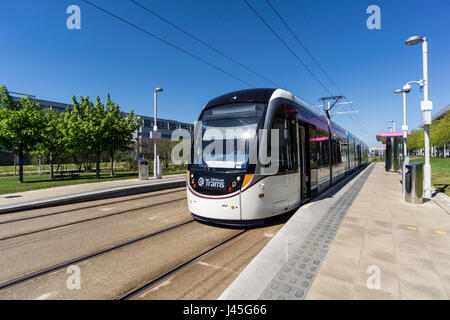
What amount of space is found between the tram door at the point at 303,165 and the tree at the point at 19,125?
18826 millimetres

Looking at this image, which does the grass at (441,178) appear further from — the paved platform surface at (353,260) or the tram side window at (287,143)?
the tram side window at (287,143)

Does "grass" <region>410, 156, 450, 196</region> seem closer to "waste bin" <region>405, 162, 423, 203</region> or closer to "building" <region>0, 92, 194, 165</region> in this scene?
"waste bin" <region>405, 162, 423, 203</region>

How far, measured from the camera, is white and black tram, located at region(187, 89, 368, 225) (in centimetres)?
428

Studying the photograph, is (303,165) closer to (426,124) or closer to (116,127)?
(426,124)

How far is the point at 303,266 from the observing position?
9.14 ft

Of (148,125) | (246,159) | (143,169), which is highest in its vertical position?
(148,125)

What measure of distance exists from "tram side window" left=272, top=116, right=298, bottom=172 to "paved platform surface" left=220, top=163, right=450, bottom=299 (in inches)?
48.2

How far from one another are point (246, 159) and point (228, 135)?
751 millimetres

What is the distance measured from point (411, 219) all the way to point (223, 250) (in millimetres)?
4471

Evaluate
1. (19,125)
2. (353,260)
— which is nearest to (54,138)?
(19,125)

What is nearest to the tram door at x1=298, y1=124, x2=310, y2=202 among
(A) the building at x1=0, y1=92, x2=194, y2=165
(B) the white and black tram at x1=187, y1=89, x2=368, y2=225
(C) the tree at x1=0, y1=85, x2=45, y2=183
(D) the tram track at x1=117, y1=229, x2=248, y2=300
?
(B) the white and black tram at x1=187, y1=89, x2=368, y2=225

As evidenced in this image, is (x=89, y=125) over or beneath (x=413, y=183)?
over

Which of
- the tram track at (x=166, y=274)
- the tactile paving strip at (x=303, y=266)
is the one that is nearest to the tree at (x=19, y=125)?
the tram track at (x=166, y=274)

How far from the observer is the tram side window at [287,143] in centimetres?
478
